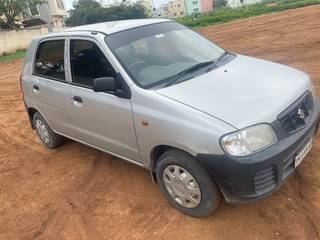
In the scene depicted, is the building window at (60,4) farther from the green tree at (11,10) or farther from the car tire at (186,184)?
the car tire at (186,184)

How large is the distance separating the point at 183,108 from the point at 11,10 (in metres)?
32.9

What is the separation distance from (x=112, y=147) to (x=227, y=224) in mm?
1627

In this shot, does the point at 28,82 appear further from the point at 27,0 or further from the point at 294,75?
the point at 27,0

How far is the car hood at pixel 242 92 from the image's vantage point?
3283 millimetres

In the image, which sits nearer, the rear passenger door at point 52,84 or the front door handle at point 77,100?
the front door handle at point 77,100

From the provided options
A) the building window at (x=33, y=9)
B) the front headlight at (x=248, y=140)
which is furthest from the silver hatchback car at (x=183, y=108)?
the building window at (x=33, y=9)

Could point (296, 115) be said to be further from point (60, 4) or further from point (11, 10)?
point (60, 4)

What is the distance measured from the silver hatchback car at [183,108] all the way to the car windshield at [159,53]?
0.01 m

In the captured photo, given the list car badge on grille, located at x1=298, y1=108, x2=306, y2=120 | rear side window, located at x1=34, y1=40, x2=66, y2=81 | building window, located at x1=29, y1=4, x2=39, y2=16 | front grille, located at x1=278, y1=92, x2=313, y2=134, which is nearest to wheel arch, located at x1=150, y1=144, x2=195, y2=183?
front grille, located at x1=278, y1=92, x2=313, y2=134

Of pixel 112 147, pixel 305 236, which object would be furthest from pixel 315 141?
pixel 112 147

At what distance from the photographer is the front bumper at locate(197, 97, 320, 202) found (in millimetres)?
3129

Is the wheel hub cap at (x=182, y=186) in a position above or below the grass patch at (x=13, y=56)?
above

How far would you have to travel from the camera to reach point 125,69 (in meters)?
4.01

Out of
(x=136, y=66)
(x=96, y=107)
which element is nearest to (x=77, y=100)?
(x=96, y=107)
